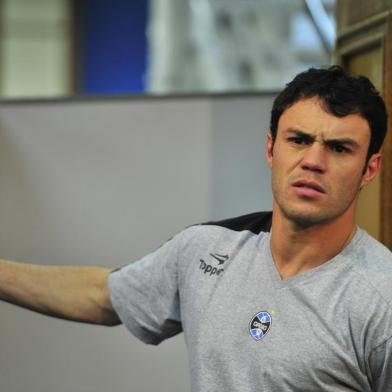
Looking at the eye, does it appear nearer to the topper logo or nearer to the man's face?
the man's face

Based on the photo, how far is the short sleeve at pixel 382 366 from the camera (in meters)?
1.39

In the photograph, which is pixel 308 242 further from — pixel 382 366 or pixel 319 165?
pixel 382 366

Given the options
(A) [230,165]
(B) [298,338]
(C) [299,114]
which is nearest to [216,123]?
(A) [230,165]

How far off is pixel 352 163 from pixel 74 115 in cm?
102

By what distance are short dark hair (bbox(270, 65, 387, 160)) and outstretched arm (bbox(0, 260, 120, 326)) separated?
0.54 m

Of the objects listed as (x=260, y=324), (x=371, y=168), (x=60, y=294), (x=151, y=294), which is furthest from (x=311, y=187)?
(x=60, y=294)

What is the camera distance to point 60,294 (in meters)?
1.77

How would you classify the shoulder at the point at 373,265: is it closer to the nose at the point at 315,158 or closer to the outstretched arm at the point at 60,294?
the nose at the point at 315,158

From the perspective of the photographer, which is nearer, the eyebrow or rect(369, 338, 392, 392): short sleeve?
rect(369, 338, 392, 392): short sleeve

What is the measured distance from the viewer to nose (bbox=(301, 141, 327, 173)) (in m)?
1.49

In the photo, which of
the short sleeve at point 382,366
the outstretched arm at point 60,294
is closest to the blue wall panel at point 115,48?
the outstretched arm at point 60,294

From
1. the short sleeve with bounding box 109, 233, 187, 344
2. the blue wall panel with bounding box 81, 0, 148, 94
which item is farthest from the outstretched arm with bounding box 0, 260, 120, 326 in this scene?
the blue wall panel with bounding box 81, 0, 148, 94

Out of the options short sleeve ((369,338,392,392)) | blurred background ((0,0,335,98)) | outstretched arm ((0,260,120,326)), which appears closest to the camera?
short sleeve ((369,338,392,392))

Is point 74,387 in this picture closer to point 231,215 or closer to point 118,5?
point 231,215
